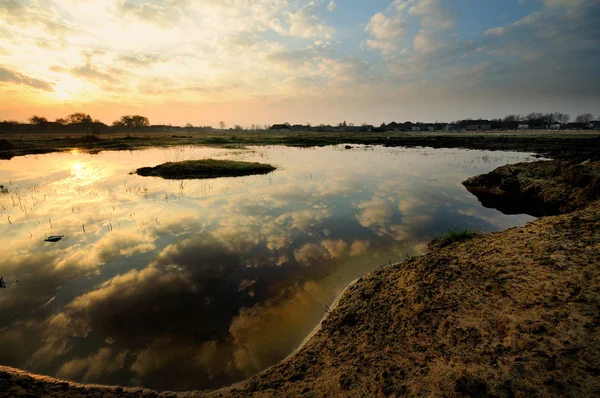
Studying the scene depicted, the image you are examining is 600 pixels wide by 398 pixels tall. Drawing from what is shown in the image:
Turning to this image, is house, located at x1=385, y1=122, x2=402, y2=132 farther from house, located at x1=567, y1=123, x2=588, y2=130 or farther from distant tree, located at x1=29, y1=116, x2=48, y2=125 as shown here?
distant tree, located at x1=29, y1=116, x2=48, y2=125

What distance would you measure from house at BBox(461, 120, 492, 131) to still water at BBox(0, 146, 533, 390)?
17838 cm

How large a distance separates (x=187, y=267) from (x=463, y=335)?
29.0ft

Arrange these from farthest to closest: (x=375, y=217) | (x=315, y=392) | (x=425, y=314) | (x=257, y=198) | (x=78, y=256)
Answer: (x=257, y=198)
(x=375, y=217)
(x=78, y=256)
(x=425, y=314)
(x=315, y=392)

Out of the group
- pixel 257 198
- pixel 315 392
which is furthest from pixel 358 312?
pixel 257 198

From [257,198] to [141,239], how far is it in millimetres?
8276

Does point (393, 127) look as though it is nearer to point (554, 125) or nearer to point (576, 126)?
point (554, 125)

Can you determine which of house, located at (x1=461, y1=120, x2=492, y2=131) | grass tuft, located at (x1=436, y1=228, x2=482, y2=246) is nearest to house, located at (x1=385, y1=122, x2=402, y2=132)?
house, located at (x1=461, y1=120, x2=492, y2=131)

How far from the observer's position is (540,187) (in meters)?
17.8

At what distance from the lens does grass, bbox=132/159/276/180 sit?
91.5 ft

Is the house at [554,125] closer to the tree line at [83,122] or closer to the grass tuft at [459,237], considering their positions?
the grass tuft at [459,237]

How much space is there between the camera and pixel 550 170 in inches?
774

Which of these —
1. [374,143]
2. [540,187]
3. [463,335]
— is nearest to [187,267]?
[463,335]

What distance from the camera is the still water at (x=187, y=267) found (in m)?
5.99

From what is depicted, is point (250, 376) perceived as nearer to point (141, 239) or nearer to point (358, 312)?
point (358, 312)
